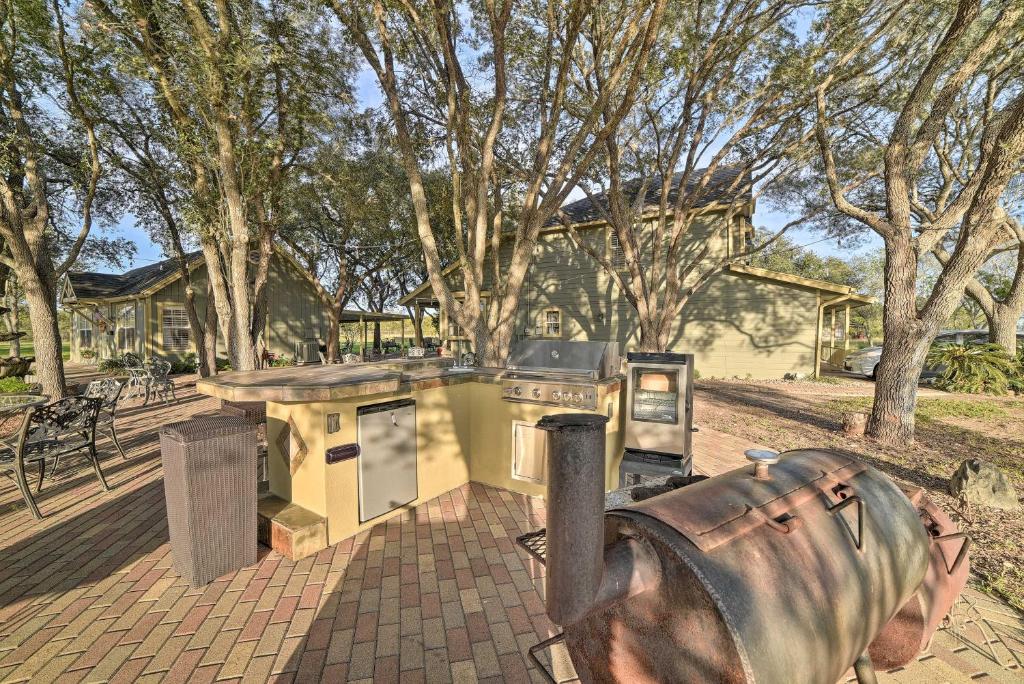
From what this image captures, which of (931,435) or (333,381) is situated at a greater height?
(333,381)

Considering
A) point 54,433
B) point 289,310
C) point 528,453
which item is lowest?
point 528,453

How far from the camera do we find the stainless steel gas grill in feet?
13.2

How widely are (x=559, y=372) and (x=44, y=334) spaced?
9.87 m

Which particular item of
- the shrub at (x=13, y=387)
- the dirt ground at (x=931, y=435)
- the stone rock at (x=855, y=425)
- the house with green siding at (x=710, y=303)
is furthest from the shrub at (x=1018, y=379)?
the shrub at (x=13, y=387)

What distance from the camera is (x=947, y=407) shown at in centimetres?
928

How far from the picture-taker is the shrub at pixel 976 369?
36.7 feet

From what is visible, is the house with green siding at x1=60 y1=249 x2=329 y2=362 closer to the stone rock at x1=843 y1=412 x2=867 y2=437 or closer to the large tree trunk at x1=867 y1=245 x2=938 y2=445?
the stone rock at x1=843 y1=412 x2=867 y2=437

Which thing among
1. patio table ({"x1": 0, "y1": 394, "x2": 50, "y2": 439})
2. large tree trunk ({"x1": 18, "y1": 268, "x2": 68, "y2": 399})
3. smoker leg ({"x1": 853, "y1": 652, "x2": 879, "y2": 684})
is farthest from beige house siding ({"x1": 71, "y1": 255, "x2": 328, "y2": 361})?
smoker leg ({"x1": 853, "y1": 652, "x2": 879, "y2": 684})

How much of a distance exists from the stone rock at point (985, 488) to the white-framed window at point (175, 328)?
75.4 ft

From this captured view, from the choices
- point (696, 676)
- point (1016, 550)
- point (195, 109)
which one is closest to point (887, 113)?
point (1016, 550)

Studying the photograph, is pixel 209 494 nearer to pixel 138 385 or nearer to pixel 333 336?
pixel 138 385

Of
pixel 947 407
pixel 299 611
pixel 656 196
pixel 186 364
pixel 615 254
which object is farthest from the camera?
pixel 186 364

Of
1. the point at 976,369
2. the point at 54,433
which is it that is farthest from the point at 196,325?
the point at 976,369

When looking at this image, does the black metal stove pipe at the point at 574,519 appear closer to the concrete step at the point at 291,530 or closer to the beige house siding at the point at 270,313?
the concrete step at the point at 291,530
